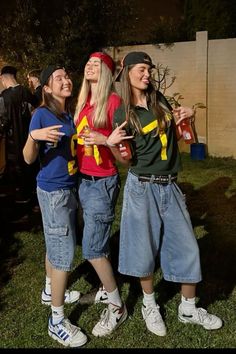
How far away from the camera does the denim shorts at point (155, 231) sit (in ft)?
9.45

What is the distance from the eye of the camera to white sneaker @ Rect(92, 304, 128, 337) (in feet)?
9.95

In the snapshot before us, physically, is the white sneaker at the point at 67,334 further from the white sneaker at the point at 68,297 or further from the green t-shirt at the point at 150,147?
the green t-shirt at the point at 150,147

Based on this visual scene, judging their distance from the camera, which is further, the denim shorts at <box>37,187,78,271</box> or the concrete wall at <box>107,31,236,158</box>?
the concrete wall at <box>107,31,236,158</box>

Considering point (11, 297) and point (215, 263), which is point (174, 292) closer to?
Result: point (215, 263)

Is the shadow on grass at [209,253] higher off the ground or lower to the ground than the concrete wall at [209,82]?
lower

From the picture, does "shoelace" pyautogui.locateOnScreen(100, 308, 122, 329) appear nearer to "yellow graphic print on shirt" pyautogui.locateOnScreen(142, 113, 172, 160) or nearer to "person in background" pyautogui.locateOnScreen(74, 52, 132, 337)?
"person in background" pyautogui.locateOnScreen(74, 52, 132, 337)

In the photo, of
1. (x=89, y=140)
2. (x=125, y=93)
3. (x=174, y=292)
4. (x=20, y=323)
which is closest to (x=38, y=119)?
(x=89, y=140)

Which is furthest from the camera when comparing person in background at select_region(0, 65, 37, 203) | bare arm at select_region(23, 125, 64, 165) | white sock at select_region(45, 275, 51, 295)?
person in background at select_region(0, 65, 37, 203)

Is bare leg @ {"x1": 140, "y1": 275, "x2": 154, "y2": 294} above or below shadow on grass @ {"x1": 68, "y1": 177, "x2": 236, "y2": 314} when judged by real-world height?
above

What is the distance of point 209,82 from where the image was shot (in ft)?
29.0

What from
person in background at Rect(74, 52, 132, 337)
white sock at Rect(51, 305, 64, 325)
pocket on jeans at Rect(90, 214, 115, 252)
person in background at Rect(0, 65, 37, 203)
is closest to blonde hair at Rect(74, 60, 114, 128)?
person in background at Rect(74, 52, 132, 337)

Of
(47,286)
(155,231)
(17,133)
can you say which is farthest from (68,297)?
(17,133)

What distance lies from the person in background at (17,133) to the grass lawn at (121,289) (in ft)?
1.57

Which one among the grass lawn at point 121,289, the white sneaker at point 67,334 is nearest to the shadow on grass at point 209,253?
the grass lawn at point 121,289
